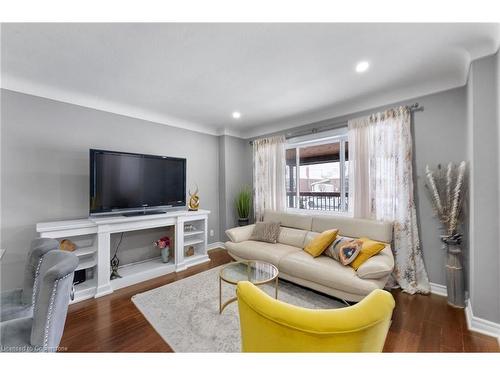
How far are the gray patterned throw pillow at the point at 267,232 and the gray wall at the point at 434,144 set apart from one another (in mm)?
1910

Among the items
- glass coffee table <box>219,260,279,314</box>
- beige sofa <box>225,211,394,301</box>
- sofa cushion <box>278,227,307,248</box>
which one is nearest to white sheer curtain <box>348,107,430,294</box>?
beige sofa <box>225,211,394,301</box>

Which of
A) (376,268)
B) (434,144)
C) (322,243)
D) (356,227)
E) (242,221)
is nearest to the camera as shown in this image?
(376,268)

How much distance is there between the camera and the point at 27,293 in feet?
5.37

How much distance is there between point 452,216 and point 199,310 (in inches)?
113

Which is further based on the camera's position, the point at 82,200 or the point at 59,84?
the point at 82,200

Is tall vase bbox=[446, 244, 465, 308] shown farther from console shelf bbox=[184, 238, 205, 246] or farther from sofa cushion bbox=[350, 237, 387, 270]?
console shelf bbox=[184, 238, 205, 246]

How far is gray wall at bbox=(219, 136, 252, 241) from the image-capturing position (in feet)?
14.7

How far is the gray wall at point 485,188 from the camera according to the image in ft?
5.95

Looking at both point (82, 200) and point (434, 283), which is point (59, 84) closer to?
point (82, 200)

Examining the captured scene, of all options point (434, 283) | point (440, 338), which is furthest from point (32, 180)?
point (434, 283)

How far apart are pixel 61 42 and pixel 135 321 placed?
2584 millimetres

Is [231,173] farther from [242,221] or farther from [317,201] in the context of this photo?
[317,201]

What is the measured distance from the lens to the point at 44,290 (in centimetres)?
119

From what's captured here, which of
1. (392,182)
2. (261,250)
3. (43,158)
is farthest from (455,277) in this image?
(43,158)
